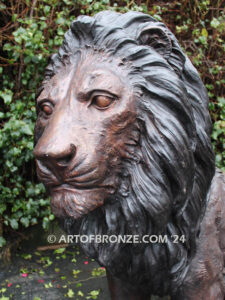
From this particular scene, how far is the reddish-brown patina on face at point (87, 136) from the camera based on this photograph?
1.03 metres

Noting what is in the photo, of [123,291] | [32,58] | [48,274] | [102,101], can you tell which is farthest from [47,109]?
[48,274]

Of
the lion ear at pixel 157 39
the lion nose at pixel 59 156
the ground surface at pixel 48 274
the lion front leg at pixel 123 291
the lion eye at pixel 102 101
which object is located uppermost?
the lion ear at pixel 157 39

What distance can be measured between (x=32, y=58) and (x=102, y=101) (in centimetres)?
184

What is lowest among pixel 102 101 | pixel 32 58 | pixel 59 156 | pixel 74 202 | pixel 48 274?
pixel 48 274

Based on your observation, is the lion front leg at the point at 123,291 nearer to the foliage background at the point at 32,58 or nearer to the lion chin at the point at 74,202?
the lion chin at the point at 74,202

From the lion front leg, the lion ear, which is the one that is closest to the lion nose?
the lion ear

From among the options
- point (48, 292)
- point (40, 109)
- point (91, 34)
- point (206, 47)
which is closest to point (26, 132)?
point (48, 292)

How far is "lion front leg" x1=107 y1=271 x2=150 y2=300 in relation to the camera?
64.8 inches

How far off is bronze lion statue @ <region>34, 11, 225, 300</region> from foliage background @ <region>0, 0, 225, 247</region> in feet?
4.80

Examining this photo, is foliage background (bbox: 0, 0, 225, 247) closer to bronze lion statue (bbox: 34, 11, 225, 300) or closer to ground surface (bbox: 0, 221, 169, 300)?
ground surface (bbox: 0, 221, 169, 300)

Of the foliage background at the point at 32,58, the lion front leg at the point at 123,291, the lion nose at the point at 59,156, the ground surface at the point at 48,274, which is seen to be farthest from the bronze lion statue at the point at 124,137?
the foliage background at the point at 32,58

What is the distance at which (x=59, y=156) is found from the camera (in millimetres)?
1002

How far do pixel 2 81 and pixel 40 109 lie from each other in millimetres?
1852

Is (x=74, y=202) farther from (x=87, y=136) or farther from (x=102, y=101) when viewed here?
(x=102, y=101)
